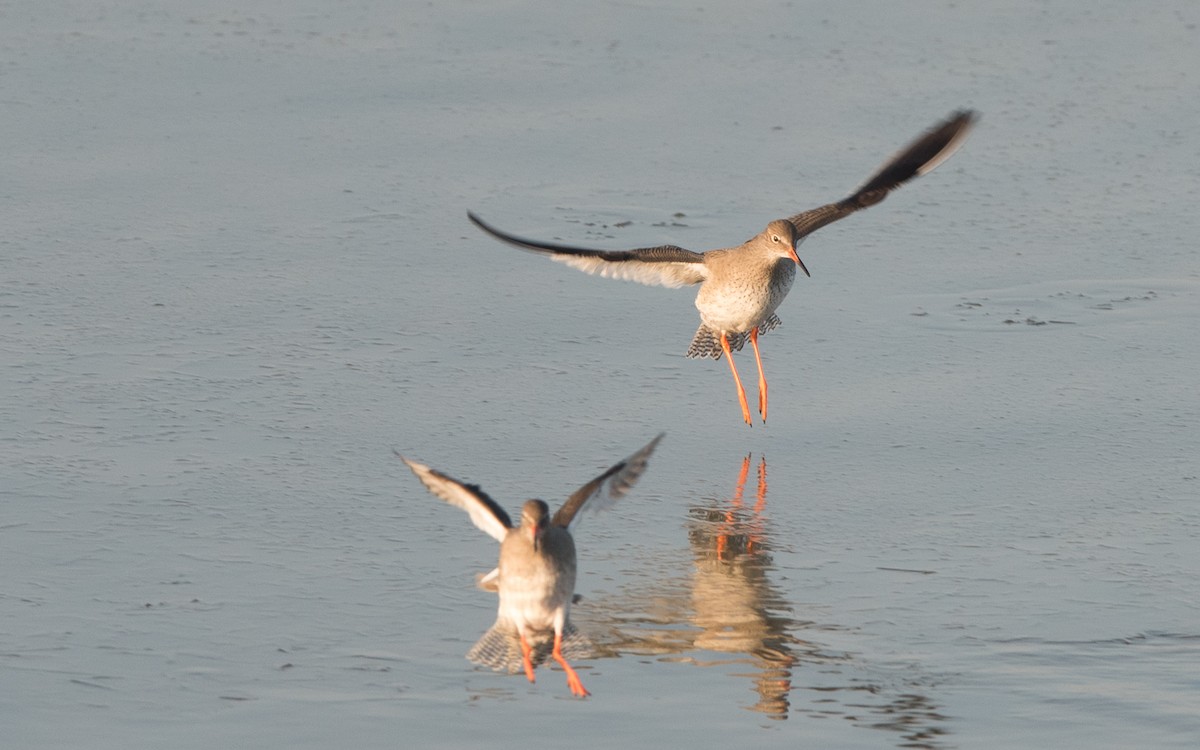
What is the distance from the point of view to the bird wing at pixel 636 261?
27.6 feet

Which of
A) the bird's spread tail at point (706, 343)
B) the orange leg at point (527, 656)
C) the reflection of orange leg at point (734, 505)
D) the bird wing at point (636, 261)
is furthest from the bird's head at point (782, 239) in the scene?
the orange leg at point (527, 656)

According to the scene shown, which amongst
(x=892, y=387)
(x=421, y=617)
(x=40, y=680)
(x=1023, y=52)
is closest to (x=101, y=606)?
(x=40, y=680)

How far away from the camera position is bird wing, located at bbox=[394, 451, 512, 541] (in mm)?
5859

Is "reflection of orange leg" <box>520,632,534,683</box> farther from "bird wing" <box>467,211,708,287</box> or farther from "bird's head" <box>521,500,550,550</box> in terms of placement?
"bird wing" <box>467,211,708,287</box>

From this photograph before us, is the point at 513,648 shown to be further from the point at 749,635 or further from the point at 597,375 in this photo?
the point at 597,375

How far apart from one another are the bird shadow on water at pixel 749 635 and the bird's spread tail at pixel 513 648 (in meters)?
0.11

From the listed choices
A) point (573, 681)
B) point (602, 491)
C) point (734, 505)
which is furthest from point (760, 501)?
point (573, 681)

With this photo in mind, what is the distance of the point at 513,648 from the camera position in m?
5.97

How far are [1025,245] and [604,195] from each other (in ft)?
8.19

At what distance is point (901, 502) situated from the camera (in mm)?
7438

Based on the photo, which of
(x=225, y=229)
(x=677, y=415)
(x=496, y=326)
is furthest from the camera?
(x=225, y=229)

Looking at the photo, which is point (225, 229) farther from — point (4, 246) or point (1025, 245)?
point (1025, 245)

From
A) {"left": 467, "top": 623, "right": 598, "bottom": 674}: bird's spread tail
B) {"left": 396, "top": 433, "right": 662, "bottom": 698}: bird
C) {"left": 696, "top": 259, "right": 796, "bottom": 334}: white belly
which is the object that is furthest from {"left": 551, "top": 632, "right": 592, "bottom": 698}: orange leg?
{"left": 696, "top": 259, "right": 796, "bottom": 334}: white belly

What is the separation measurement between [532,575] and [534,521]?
17 cm
